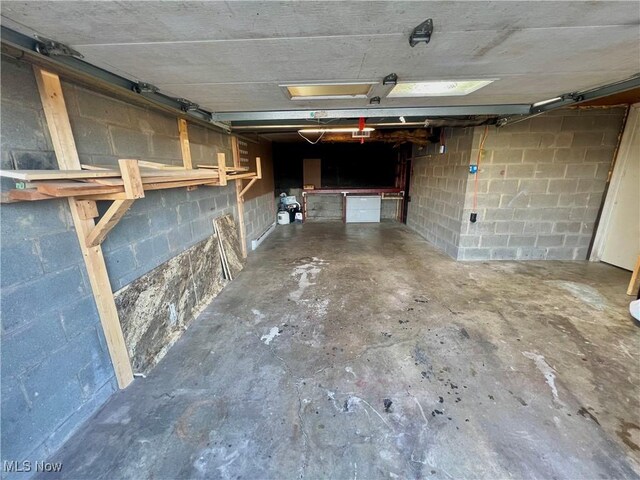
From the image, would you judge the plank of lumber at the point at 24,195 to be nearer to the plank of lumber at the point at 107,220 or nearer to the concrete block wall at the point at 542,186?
the plank of lumber at the point at 107,220

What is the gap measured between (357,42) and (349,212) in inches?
230

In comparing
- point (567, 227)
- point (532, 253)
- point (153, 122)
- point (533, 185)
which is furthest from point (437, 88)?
point (567, 227)

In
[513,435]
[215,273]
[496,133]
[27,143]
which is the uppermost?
[496,133]

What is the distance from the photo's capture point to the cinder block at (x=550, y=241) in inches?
152

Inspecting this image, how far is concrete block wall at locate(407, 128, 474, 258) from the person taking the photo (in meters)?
3.92

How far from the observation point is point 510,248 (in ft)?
13.0

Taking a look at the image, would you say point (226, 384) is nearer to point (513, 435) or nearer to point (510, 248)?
point (513, 435)

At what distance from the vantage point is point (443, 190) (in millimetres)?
4559

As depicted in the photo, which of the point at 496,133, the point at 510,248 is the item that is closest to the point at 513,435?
the point at 510,248

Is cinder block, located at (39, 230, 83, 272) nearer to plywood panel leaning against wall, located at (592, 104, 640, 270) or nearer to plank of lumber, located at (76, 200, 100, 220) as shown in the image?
plank of lumber, located at (76, 200, 100, 220)

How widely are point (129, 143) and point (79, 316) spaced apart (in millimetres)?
1237

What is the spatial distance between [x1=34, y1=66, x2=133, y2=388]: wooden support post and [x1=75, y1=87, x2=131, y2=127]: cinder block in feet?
0.57

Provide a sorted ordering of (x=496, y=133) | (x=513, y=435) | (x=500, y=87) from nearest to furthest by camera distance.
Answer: (x=513, y=435) < (x=500, y=87) < (x=496, y=133)

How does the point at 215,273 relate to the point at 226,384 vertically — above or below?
above
